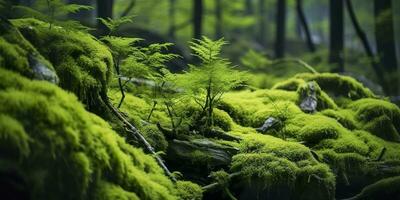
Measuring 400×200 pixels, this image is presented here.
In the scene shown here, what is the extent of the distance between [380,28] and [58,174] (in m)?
12.7

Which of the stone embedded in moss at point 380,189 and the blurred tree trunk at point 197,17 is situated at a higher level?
the blurred tree trunk at point 197,17

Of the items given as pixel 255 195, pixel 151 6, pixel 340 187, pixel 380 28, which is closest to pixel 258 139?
pixel 255 195

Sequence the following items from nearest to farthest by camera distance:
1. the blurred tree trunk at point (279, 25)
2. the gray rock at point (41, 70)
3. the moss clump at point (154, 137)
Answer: the gray rock at point (41, 70) → the moss clump at point (154, 137) → the blurred tree trunk at point (279, 25)

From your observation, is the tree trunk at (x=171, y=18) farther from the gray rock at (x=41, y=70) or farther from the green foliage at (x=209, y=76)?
the gray rock at (x=41, y=70)

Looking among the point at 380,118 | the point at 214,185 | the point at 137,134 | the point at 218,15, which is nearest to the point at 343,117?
the point at 380,118

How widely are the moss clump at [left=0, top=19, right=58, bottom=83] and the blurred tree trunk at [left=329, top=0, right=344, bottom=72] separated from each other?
1158 cm

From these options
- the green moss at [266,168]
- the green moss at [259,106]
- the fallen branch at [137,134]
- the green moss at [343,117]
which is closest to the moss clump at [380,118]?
the green moss at [343,117]

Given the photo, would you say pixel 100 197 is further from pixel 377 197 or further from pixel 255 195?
pixel 377 197

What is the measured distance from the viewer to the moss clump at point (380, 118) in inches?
282

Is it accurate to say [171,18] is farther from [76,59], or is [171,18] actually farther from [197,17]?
[76,59]

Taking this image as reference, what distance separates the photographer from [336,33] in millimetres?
14602

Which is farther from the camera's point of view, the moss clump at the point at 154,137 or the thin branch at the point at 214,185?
the moss clump at the point at 154,137

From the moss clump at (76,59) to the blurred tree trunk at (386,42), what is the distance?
11.0m

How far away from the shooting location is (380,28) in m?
13.8
